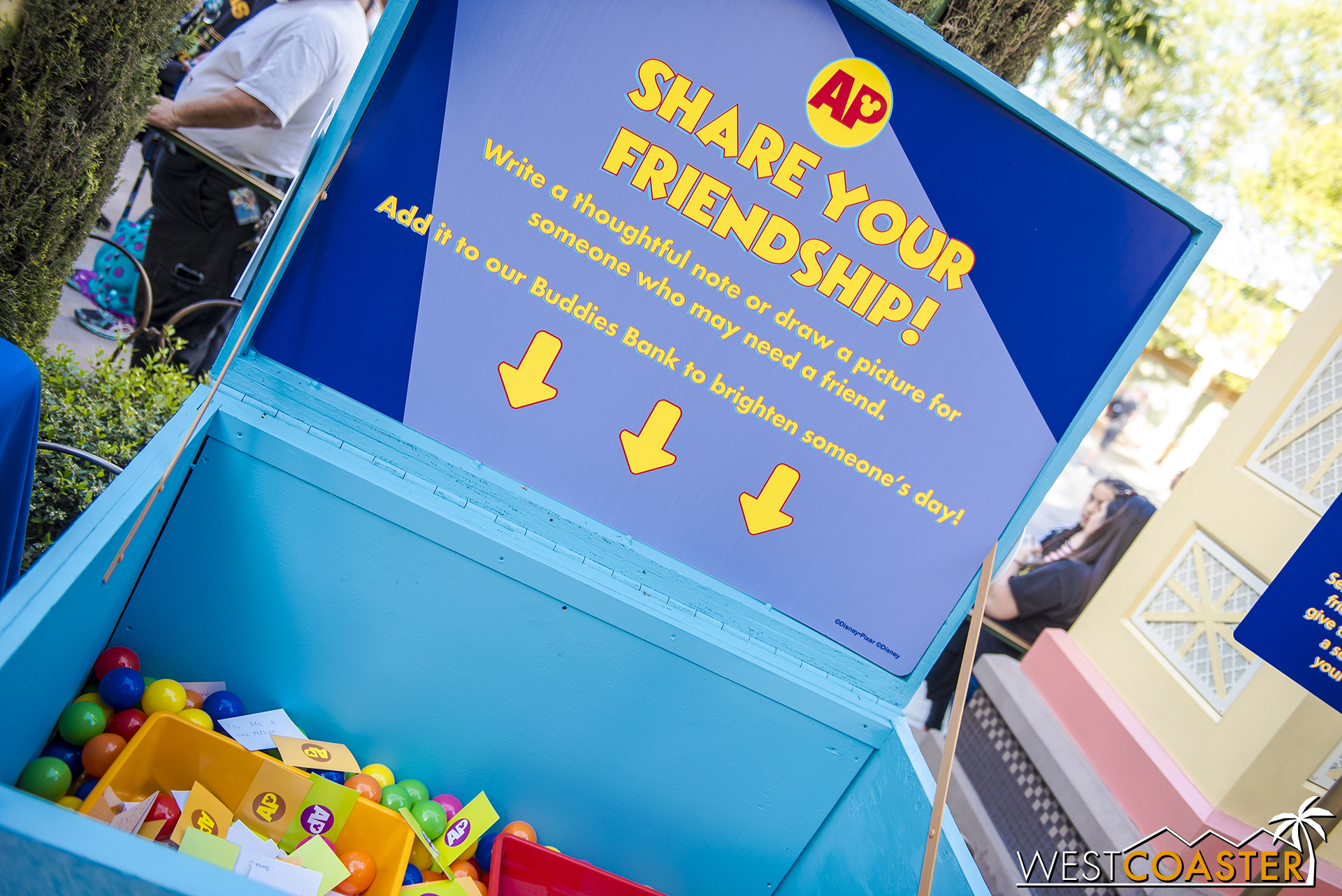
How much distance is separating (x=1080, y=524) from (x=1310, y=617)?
2.69 m

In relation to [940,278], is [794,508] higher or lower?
lower

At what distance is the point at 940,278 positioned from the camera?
52.0 inches

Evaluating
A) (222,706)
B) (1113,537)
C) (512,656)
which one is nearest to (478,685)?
(512,656)

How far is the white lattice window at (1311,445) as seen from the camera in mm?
2893

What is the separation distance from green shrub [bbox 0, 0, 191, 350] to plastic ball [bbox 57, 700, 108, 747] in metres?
1.21

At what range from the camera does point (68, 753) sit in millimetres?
1257

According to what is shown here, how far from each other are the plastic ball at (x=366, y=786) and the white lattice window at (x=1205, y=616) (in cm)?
310

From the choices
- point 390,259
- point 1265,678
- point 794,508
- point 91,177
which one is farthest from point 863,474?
point 1265,678

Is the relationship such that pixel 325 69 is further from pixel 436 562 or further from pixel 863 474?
pixel 863 474

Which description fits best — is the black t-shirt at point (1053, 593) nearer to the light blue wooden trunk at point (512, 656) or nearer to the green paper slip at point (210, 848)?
the light blue wooden trunk at point (512, 656)

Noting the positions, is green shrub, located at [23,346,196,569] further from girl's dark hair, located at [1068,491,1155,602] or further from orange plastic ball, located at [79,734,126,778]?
girl's dark hair, located at [1068,491,1155,602]

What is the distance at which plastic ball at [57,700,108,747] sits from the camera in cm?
126

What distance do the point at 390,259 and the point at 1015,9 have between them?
2539mm

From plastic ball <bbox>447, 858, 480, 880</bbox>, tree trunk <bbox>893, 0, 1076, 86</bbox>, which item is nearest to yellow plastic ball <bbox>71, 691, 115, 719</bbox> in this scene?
plastic ball <bbox>447, 858, 480, 880</bbox>
